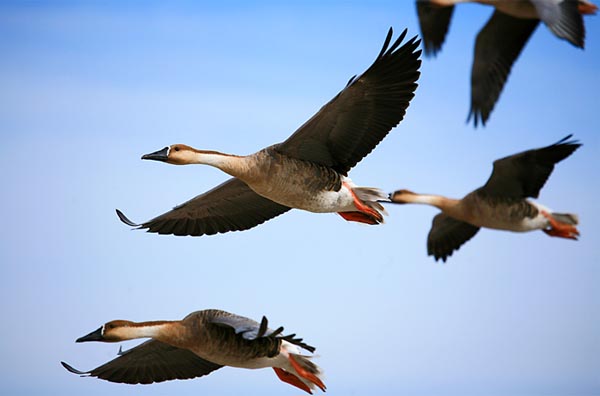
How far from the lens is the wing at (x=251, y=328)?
472 cm

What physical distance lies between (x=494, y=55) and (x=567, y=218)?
1.14 m

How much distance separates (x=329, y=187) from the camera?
5648mm

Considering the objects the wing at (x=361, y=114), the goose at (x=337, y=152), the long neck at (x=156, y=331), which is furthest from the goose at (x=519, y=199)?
the long neck at (x=156, y=331)

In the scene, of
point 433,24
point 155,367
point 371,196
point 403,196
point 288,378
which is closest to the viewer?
point 288,378

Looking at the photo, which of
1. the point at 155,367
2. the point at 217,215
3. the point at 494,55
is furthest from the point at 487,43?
the point at 155,367

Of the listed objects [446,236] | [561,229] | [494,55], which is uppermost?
[494,55]

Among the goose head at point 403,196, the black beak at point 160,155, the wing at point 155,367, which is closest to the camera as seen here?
the black beak at point 160,155

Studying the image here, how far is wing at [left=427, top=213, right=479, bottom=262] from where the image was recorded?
6.81m

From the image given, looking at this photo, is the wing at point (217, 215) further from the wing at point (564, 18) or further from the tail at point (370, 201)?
the wing at point (564, 18)

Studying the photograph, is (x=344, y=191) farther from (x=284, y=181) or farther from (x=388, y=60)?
(x=388, y=60)

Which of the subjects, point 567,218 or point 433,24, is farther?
point 433,24

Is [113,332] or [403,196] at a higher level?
[403,196]

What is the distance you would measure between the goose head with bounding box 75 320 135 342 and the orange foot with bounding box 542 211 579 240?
2451 millimetres

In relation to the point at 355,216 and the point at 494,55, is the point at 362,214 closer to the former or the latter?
the point at 355,216
